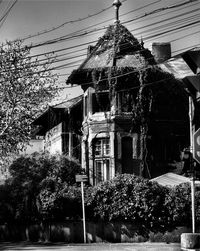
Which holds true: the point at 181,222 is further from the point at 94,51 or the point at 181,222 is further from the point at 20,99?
the point at 20,99

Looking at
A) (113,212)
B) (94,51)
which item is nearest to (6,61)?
(94,51)

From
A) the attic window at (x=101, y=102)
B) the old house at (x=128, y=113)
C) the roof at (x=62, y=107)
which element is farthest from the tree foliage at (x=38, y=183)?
the roof at (x=62, y=107)

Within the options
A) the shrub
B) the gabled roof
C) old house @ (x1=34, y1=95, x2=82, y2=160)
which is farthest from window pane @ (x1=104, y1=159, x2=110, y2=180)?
the shrub

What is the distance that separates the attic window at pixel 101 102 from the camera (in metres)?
32.3

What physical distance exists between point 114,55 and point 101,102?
104 inches

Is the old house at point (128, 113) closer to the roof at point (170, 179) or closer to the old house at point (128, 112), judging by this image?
the old house at point (128, 112)

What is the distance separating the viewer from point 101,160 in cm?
3191

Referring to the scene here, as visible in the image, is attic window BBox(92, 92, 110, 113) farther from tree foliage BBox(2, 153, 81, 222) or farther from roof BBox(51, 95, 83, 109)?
tree foliage BBox(2, 153, 81, 222)

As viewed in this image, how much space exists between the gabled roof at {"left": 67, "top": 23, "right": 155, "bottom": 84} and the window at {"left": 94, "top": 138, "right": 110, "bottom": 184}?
372cm

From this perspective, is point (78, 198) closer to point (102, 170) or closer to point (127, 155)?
point (102, 170)

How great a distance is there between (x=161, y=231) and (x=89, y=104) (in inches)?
407

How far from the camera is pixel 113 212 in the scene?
82.5 ft

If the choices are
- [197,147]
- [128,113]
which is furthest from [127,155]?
[197,147]

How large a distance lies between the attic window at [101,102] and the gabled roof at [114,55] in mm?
1199
